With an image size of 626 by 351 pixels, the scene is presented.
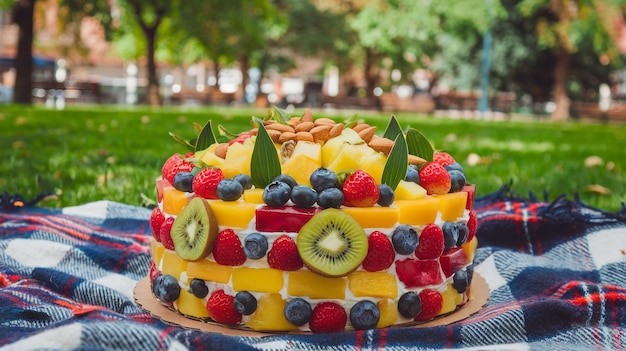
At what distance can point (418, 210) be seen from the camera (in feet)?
7.07

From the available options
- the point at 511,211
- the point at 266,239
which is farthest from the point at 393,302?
the point at 511,211

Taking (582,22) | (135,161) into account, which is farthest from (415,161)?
(582,22)

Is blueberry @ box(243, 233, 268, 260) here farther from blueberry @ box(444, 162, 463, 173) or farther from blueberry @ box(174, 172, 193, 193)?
blueberry @ box(444, 162, 463, 173)

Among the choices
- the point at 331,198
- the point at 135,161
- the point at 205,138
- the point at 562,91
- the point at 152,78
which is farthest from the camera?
the point at 562,91

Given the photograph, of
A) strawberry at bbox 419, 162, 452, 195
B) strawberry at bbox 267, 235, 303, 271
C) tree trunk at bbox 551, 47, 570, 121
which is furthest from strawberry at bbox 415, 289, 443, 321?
tree trunk at bbox 551, 47, 570, 121

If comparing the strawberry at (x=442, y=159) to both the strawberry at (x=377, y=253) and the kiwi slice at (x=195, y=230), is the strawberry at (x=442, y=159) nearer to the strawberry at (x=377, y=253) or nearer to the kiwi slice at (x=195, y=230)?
the strawberry at (x=377, y=253)

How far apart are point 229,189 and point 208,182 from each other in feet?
0.33

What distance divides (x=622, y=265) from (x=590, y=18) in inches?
780

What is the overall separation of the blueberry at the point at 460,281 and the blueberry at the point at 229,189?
0.79 metres

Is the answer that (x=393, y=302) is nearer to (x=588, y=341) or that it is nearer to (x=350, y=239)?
(x=350, y=239)

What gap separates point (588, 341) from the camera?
88.0 inches

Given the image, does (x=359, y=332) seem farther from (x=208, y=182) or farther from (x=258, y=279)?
(x=208, y=182)

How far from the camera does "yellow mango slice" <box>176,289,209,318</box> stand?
2.23 meters

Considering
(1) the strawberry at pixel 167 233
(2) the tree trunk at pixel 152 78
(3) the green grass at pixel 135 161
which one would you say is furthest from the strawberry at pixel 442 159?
(2) the tree trunk at pixel 152 78
